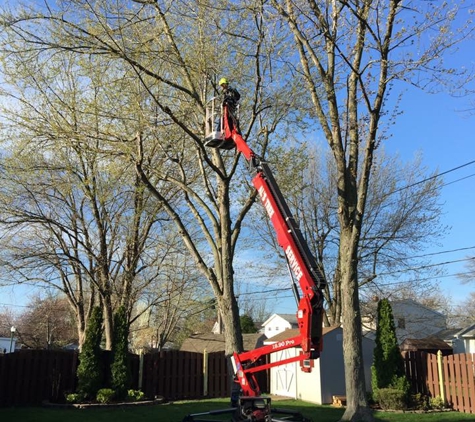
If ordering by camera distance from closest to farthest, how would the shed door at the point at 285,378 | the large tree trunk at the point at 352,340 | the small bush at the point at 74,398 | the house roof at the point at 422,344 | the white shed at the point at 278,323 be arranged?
1. the large tree trunk at the point at 352,340
2. the small bush at the point at 74,398
3. the shed door at the point at 285,378
4. the house roof at the point at 422,344
5. the white shed at the point at 278,323

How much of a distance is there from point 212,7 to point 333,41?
2700 millimetres

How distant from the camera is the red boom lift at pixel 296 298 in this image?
21.6 ft

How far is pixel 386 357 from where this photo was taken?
1382cm

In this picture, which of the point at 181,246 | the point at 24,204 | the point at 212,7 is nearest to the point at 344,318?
the point at 212,7

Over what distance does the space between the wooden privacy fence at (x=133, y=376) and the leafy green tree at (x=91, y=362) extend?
599 mm

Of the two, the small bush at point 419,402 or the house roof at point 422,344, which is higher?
the house roof at point 422,344

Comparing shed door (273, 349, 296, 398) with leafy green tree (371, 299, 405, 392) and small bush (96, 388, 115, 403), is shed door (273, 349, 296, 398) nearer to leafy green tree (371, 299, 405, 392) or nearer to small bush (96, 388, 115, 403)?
leafy green tree (371, 299, 405, 392)

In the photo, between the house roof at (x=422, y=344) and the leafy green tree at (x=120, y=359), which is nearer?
the leafy green tree at (x=120, y=359)

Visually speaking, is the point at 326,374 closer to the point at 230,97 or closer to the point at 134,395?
the point at 134,395

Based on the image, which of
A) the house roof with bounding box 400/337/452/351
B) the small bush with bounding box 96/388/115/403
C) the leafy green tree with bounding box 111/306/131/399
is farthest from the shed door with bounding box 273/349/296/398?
the house roof with bounding box 400/337/452/351

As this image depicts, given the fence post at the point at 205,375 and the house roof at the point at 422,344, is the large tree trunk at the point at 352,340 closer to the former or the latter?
the fence post at the point at 205,375

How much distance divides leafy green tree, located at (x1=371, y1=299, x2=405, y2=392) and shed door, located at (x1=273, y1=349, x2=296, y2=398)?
10.6ft

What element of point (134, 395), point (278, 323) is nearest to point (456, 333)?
point (278, 323)

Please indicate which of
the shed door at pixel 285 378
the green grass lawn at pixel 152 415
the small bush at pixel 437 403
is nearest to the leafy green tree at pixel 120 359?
the green grass lawn at pixel 152 415
